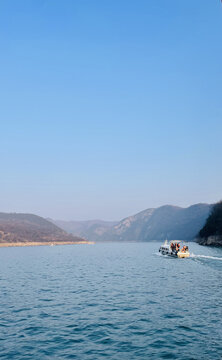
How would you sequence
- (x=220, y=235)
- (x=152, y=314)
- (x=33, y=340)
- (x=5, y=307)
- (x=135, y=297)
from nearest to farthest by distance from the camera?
(x=33, y=340) → (x=152, y=314) → (x=5, y=307) → (x=135, y=297) → (x=220, y=235)

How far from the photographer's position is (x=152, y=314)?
29.4 m

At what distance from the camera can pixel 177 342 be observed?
21500mm

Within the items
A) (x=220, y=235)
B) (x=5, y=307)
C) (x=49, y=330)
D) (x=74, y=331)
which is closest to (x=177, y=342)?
(x=74, y=331)

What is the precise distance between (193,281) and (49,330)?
31859 millimetres

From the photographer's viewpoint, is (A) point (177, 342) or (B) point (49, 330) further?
(B) point (49, 330)

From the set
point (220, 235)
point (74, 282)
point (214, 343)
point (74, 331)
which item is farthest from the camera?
point (220, 235)

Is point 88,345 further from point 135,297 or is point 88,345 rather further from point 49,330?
point 135,297

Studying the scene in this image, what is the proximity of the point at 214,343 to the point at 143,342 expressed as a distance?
Answer: 4.91m

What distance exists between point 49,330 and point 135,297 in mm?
14955

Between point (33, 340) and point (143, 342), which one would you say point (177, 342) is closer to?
point (143, 342)

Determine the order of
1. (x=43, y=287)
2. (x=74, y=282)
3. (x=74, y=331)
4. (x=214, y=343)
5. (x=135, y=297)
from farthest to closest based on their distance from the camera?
(x=74, y=282) < (x=43, y=287) < (x=135, y=297) < (x=74, y=331) < (x=214, y=343)

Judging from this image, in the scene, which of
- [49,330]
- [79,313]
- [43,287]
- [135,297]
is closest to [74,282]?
[43,287]

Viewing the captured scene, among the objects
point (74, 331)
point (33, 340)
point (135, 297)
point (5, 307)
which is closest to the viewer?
point (33, 340)

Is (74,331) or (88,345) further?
(74,331)
